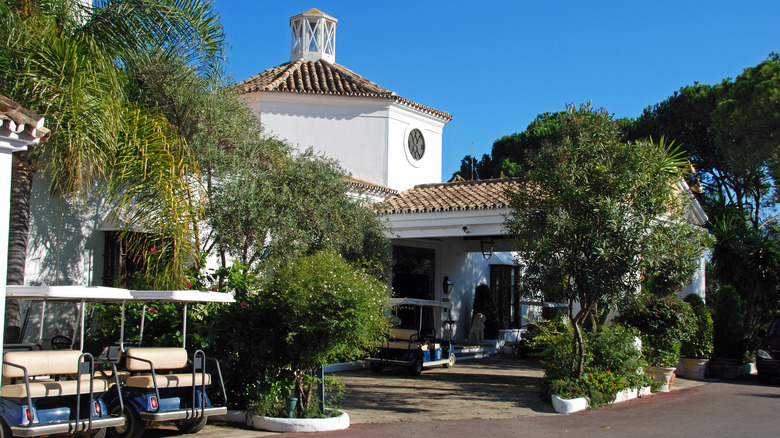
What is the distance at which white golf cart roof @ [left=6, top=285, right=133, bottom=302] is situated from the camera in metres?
7.62

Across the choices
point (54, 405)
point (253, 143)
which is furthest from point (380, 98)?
point (54, 405)

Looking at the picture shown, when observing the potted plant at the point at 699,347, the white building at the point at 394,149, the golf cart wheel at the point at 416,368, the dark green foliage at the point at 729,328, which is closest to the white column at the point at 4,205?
the golf cart wheel at the point at 416,368

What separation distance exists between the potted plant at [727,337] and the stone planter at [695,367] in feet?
2.70

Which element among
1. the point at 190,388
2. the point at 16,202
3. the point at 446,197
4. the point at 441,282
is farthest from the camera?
the point at 441,282

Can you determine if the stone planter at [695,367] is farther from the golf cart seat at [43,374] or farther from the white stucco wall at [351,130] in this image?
the golf cart seat at [43,374]

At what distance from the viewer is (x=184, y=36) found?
39.0 feet

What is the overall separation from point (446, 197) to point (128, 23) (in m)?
10.5

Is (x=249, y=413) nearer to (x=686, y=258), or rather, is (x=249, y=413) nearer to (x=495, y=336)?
(x=686, y=258)

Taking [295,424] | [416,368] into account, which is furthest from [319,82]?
[295,424]

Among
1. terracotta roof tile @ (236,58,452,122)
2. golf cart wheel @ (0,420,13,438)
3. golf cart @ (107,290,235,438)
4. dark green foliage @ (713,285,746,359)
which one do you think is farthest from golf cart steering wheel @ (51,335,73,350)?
dark green foliage @ (713,285,746,359)

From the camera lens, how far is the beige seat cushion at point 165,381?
821 centimetres

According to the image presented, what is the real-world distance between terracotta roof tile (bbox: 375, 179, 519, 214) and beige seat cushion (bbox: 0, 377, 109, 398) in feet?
33.1

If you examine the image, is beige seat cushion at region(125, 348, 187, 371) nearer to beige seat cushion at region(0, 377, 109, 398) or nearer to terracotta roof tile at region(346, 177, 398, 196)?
beige seat cushion at region(0, 377, 109, 398)

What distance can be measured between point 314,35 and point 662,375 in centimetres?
1563
